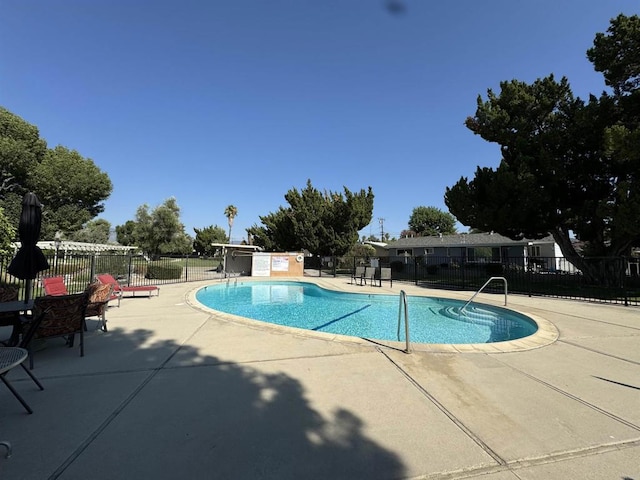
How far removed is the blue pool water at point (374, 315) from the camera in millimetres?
7964

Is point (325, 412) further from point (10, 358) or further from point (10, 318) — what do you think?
point (10, 318)

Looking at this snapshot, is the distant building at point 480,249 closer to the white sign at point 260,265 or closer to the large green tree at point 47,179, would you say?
the white sign at point 260,265

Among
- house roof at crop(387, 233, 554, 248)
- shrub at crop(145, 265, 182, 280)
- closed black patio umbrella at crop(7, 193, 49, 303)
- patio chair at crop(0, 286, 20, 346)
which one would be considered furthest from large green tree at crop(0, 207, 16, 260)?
house roof at crop(387, 233, 554, 248)

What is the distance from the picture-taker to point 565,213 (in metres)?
16.2

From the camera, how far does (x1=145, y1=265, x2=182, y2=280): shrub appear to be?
Result: 19.2 metres

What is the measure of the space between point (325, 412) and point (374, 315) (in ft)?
25.8

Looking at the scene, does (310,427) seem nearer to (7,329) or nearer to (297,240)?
(7,329)

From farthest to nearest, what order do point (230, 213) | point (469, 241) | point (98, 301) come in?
point (230, 213)
point (469, 241)
point (98, 301)

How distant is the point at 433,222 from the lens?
59.8 m

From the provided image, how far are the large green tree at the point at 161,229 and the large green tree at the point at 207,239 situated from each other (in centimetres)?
1627

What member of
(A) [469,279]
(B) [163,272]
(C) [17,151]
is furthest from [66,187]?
(A) [469,279]

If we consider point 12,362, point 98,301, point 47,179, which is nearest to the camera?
point 12,362

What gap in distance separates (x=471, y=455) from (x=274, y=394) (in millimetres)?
2001

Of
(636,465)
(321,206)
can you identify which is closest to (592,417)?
(636,465)
